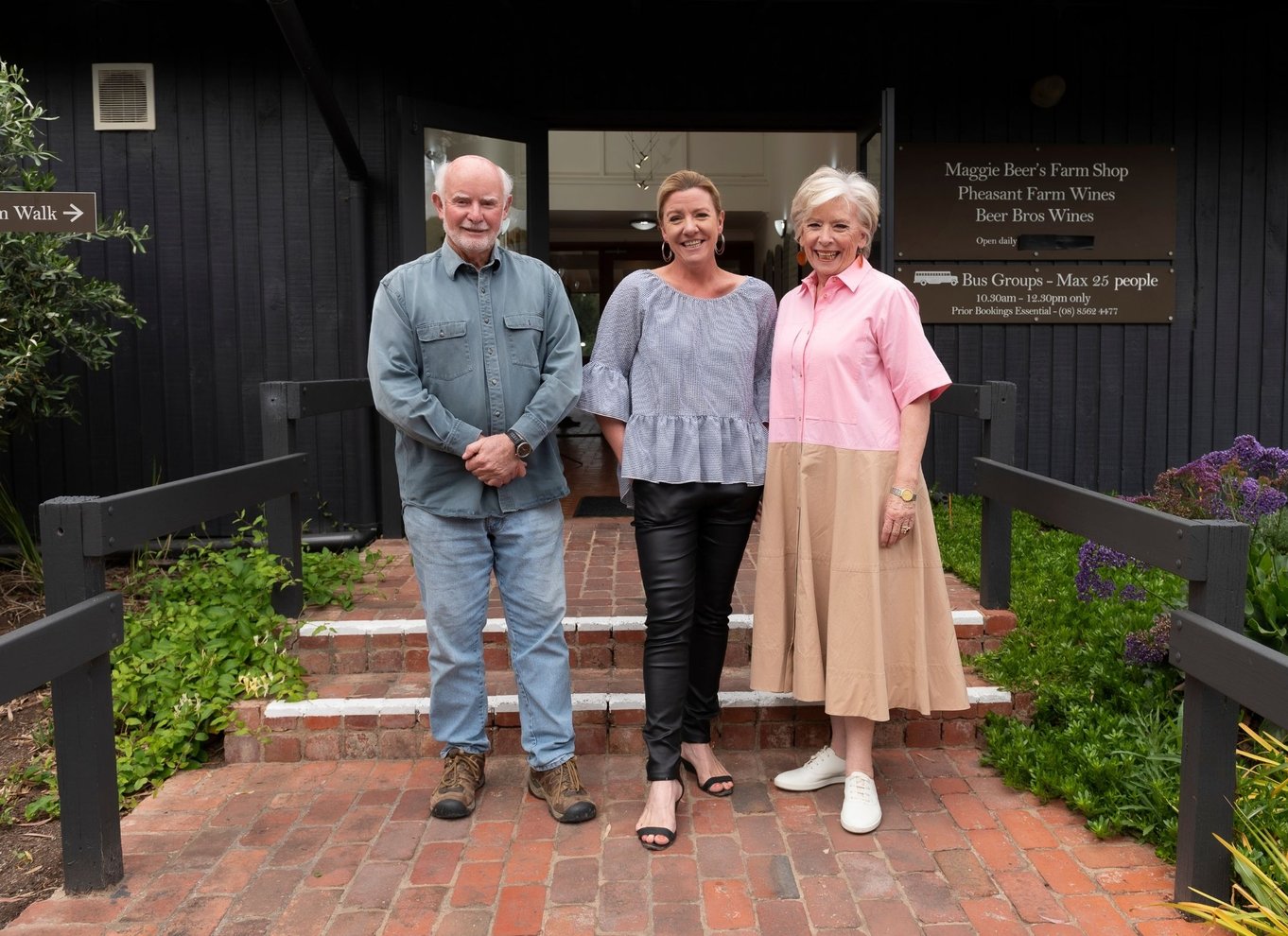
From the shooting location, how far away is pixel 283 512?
373 cm

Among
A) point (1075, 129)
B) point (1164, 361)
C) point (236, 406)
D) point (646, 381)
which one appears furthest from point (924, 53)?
point (236, 406)

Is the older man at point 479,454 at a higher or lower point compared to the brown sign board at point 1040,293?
lower

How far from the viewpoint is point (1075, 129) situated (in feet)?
18.5

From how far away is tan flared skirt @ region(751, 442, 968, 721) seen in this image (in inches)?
102

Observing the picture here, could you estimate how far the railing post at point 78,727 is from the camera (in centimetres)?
237

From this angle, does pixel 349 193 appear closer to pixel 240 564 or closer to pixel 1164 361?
pixel 240 564

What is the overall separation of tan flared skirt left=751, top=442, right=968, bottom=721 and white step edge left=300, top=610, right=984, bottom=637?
0.87 meters

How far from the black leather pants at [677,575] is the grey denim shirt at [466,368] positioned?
35 centimetres

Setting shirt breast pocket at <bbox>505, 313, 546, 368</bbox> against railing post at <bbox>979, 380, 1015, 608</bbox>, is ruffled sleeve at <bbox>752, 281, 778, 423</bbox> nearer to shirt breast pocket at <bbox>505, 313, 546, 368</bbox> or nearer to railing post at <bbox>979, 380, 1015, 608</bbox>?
shirt breast pocket at <bbox>505, 313, 546, 368</bbox>

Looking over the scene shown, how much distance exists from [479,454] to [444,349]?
0.30 m

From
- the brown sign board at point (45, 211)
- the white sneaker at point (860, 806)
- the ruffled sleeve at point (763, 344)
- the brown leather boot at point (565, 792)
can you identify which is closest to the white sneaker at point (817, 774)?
the white sneaker at point (860, 806)

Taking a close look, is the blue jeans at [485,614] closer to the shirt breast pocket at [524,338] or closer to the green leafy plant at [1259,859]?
the shirt breast pocket at [524,338]

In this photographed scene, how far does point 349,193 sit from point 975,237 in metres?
3.44

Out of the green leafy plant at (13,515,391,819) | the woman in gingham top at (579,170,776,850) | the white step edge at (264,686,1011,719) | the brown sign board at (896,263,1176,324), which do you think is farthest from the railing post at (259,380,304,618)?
the brown sign board at (896,263,1176,324)
